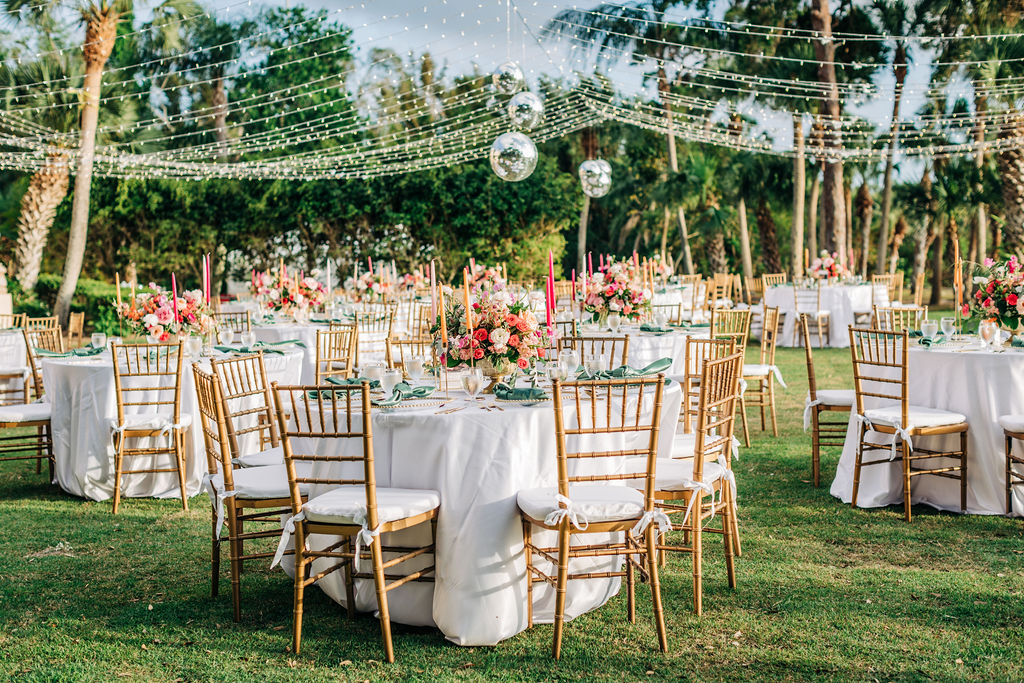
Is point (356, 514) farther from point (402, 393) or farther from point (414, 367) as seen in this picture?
point (414, 367)

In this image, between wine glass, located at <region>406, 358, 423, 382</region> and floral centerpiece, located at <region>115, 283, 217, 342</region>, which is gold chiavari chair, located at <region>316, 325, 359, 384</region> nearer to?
floral centerpiece, located at <region>115, 283, 217, 342</region>

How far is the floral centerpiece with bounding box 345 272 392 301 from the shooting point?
12383 mm

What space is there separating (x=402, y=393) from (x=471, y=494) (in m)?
0.64

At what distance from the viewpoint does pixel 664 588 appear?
13.8ft

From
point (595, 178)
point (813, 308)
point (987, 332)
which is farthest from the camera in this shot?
point (813, 308)

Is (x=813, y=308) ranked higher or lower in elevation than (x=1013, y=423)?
higher

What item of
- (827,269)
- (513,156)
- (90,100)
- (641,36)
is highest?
(641,36)

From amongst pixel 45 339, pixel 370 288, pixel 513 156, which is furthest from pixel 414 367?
pixel 370 288

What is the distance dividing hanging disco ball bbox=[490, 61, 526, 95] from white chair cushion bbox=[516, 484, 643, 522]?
5.78 metres

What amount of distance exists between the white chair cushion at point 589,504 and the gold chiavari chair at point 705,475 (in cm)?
19

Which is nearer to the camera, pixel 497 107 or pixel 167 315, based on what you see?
pixel 167 315

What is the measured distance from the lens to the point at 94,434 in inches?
238

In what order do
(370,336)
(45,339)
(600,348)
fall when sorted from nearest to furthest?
1. (600,348)
2. (45,339)
3. (370,336)

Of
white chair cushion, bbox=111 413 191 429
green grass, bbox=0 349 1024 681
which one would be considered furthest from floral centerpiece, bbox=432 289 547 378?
white chair cushion, bbox=111 413 191 429
